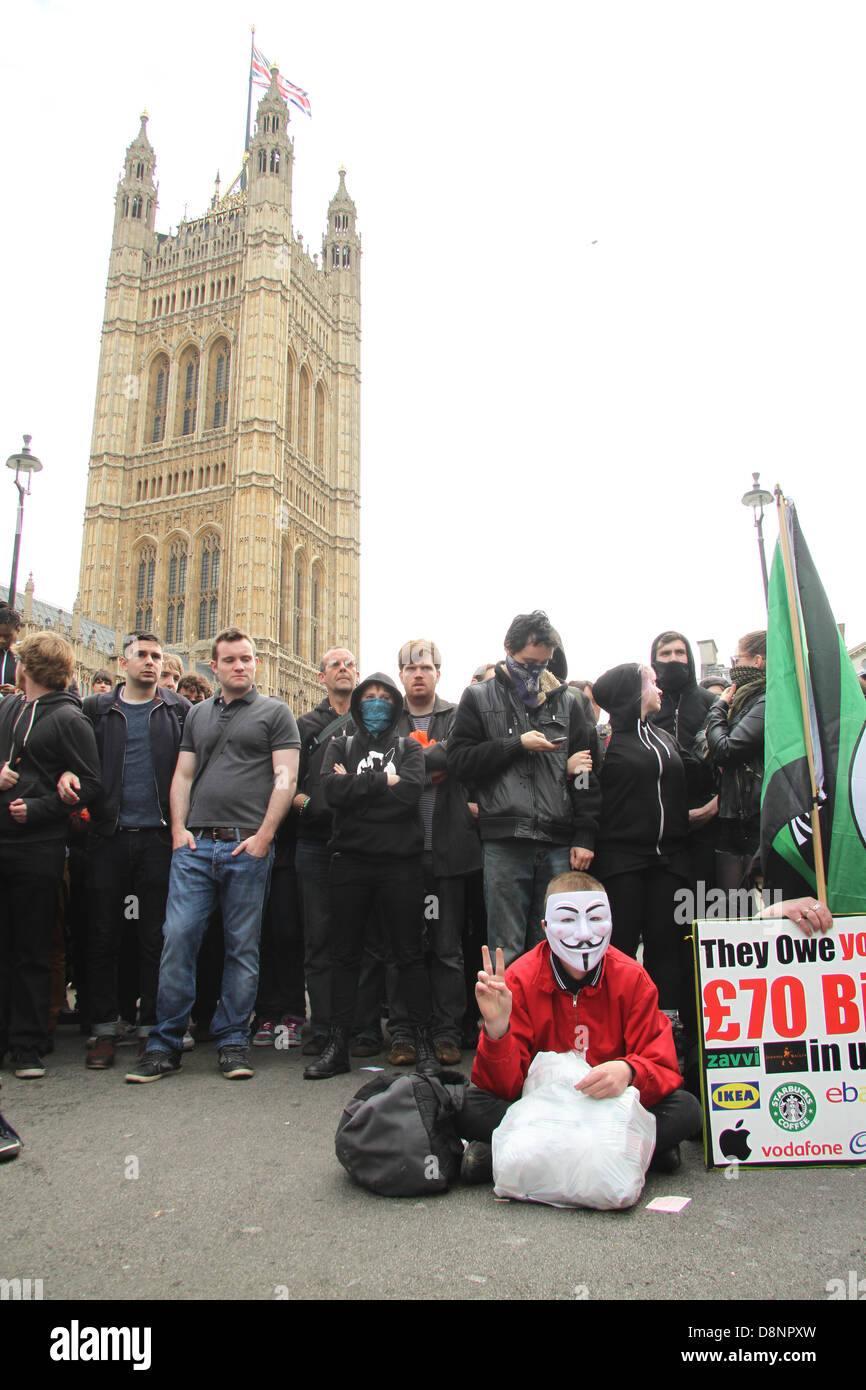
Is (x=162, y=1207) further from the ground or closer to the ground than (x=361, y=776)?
closer to the ground

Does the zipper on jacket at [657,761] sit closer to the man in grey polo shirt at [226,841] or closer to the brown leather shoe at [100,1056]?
the man in grey polo shirt at [226,841]

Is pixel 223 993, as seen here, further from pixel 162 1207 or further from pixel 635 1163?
pixel 635 1163

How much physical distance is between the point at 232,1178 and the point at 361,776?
1.92 m

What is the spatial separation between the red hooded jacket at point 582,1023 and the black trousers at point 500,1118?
1.7 inches

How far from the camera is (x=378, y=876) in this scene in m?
4.52

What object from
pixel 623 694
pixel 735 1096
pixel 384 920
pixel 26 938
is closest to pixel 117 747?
pixel 26 938

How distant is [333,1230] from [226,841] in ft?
7.71

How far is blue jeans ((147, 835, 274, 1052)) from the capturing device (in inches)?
176

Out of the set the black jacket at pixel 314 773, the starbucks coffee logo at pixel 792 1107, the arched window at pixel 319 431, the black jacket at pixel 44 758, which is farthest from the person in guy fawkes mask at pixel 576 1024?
the arched window at pixel 319 431

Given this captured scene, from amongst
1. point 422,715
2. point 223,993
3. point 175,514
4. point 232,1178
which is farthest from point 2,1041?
point 175,514

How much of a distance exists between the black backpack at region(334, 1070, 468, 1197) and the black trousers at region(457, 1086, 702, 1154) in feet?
A: 0.19

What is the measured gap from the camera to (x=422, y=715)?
208 inches

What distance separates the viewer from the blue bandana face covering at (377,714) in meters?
4.80
